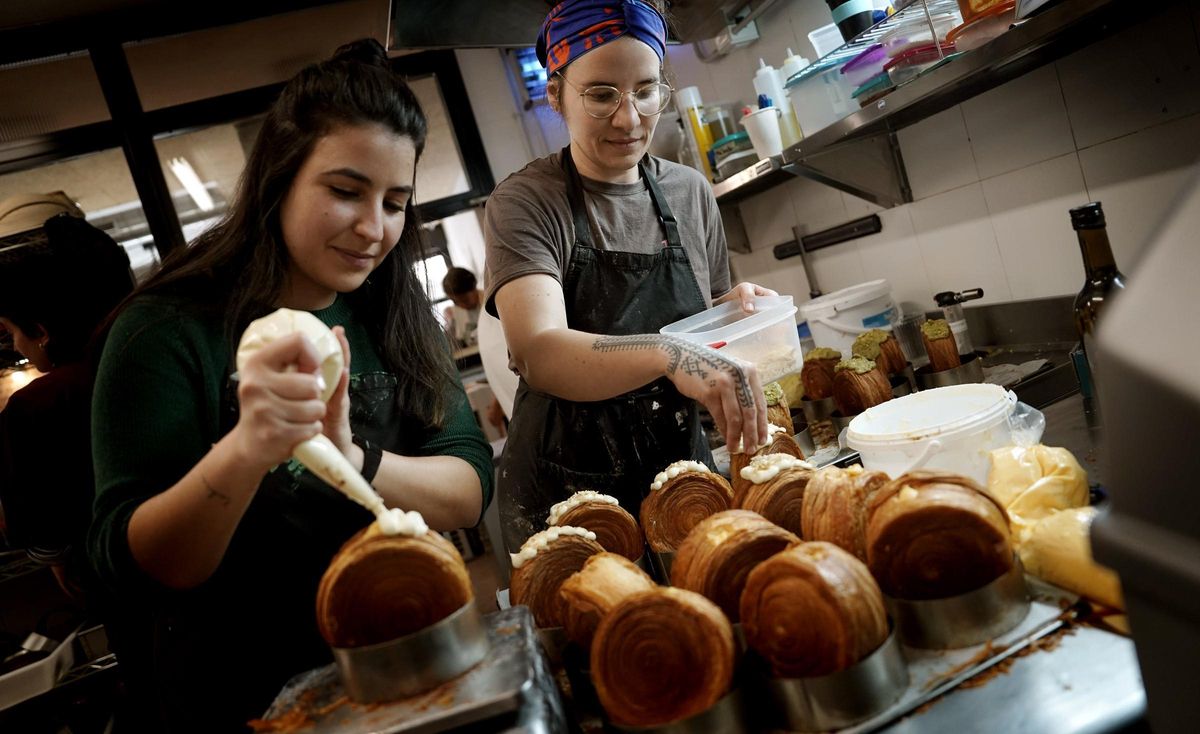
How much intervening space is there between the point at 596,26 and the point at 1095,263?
3.78 feet

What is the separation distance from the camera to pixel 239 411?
1262mm

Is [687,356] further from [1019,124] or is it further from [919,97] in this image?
[1019,124]

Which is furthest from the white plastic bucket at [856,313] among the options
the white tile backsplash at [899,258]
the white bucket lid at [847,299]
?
the white tile backsplash at [899,258]

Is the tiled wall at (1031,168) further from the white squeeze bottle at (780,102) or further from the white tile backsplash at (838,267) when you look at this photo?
the white squeeze bottle at (780,102)

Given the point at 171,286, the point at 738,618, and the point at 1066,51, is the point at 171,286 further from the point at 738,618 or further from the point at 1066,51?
the point at 1066,51

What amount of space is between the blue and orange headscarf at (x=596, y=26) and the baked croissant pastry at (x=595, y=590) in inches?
50.0

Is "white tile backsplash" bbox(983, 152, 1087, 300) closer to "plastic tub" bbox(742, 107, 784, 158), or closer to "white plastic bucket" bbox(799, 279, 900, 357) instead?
"white plastic bucket" bbox(799, 279, 900, 357)

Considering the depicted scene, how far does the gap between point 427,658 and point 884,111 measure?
1.79 m

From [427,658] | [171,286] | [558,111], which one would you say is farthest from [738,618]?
[558,111]

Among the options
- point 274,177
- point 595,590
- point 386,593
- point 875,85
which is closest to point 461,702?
point 386,593

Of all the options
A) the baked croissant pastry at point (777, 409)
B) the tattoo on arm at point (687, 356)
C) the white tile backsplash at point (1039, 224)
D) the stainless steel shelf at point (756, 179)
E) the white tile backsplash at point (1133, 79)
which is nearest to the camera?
the tattoo on arm at point (687, 356)

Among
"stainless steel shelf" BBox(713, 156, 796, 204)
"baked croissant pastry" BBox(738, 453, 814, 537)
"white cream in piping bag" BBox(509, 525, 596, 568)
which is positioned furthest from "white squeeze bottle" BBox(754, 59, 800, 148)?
"white cream in piping bag" BBox(509, 525, 596, 568)

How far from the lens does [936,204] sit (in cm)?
263

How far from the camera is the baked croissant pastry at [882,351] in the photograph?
93.3 inches
